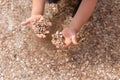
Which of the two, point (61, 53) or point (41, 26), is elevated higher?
point (41, 26)

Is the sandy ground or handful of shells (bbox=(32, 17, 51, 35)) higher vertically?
handful of shells (bbox=(32, 17, 51, 35))

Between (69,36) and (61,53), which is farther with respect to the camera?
(61,53)

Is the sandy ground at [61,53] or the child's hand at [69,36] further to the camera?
the sandy ground at [61,53]

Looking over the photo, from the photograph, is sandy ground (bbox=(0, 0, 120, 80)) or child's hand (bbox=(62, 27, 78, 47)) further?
sandy ground (bbox=(0, 0, 120, 80))

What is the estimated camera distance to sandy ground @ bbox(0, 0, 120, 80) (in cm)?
133

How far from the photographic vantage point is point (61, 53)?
138 cm

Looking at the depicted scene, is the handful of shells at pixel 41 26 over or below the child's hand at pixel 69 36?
over

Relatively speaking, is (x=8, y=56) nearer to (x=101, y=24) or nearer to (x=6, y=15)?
(x=6, y=15)

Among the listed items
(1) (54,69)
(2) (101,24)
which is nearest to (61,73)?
(1) (54,69)

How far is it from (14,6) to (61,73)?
464 mm

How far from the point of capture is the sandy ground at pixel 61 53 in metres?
1.33

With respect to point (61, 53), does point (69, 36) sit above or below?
above

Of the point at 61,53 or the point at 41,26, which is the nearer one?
the point at 41,26

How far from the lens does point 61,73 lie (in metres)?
1.33
